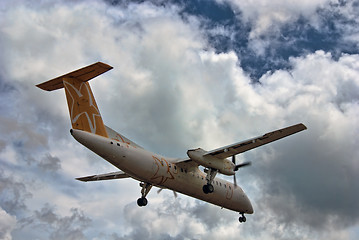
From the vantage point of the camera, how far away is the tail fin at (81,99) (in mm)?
20578

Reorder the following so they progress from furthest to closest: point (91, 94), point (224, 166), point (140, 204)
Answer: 1. point (140, 204)
2. point (224, 166)
3. point (91, 94)

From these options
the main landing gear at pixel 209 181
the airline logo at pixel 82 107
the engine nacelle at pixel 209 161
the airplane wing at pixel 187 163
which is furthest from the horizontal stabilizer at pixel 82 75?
the main landing gear at pixel 209 181

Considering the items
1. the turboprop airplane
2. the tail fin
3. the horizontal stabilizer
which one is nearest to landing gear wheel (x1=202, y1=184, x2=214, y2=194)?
the turboprop airplane

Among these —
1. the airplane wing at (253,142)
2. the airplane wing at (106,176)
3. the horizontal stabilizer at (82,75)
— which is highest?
the airplane wing at (253,142)

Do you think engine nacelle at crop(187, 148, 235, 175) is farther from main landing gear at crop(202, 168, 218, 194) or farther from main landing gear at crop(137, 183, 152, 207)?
main landing gear at crop(137, 183, 152, 207)

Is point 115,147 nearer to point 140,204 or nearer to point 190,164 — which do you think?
point 190,164

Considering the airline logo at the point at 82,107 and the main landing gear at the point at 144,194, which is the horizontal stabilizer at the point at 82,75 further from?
the main landing gear at the point at 144,194

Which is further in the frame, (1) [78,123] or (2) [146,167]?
(2) [146,167]

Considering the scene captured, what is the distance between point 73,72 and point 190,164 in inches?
387

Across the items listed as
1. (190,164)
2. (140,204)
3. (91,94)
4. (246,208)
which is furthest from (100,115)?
(246,208)

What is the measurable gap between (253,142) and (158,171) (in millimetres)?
5967

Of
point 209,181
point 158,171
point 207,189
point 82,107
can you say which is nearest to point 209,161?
point 209,181

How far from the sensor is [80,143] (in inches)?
794

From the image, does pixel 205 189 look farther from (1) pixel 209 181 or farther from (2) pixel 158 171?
(2) pixel 158 171
